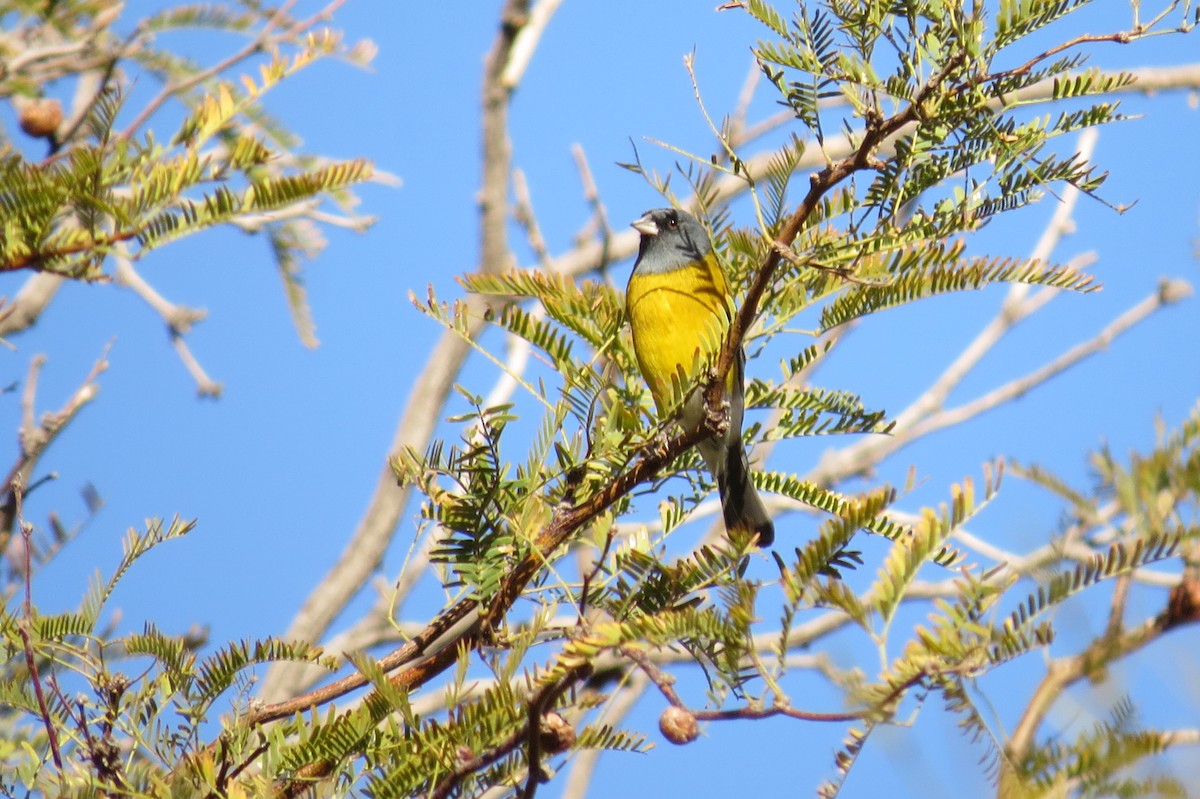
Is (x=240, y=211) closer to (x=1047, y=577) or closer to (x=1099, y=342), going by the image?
(x=1047, y=577)

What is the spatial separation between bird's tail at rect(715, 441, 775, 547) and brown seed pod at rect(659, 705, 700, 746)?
1.87 meters

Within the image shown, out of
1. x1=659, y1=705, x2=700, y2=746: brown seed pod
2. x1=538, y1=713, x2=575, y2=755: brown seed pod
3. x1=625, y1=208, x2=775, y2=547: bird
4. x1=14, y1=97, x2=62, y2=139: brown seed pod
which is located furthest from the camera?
x1=14, y1=97, x2=62, y2=139: brown seed pod

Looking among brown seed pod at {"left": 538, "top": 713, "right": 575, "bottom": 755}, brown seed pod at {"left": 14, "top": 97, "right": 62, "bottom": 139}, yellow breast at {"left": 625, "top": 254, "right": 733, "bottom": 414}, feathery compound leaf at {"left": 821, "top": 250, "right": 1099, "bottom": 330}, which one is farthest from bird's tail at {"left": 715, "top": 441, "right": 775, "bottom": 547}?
brown seed pod at {"left": 14, "top": 97, "right": 62, "bottom": 139}

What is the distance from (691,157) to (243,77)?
3.33ft

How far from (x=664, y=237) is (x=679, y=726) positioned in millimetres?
3164

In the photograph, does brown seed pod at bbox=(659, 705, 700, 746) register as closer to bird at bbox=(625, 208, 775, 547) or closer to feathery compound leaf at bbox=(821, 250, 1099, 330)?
feathery compound leaf at bbox=(821, 250, 1099, 330)

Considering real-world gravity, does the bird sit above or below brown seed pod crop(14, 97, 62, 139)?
below

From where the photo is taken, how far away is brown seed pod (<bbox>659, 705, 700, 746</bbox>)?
1.39 metres

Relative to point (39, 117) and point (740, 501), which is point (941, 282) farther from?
point (39, 117)

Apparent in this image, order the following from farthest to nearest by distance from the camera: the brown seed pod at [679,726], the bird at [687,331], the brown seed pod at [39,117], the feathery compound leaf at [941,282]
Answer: the brown seed pod at [39,117] < the bird at [687,331] < the feathery compound leaf at [941,282] < the brown seed pod at [679,726]

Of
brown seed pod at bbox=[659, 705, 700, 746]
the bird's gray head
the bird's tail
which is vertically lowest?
brown seed pod at bbox=[659, 705, 700, 746]

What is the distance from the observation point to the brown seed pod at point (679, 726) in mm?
1389

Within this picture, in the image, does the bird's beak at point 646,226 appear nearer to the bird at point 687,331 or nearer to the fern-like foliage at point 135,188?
the bird at point 687,331

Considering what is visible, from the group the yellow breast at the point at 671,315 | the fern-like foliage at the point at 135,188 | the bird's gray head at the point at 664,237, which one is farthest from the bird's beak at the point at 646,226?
the fern-like foliage at the point at 135,188
